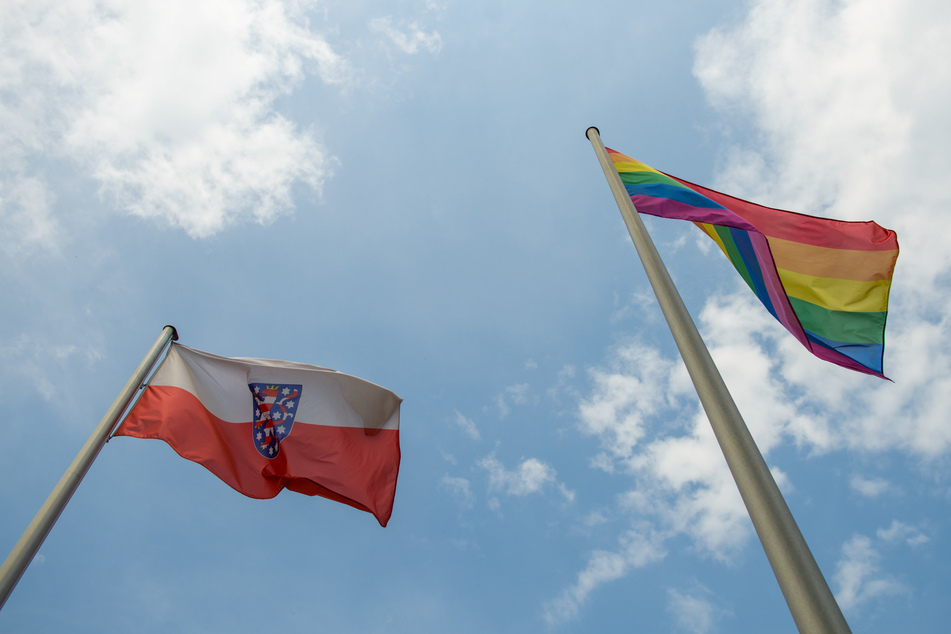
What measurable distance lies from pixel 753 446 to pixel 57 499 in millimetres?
7688

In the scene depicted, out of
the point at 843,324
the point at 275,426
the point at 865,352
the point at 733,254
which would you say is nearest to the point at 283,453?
the point at 275,426

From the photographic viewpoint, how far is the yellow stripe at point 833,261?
9.16 m

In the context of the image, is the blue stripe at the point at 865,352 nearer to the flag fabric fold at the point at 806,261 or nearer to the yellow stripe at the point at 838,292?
the flag fabric fold at the point at 806,261

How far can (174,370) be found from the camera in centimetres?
941

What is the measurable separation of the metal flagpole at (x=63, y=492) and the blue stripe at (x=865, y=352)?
10520mm

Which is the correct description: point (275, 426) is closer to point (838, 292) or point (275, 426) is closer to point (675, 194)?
point (675, 194)

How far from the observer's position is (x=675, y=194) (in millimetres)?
9523

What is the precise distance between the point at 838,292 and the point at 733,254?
5.44 ft

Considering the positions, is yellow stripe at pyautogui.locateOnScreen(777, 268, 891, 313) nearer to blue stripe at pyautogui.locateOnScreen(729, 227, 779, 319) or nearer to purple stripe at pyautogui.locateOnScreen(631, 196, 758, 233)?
blue stripe at pyautogui.locateOnScreen(729, 227, 779, 319)

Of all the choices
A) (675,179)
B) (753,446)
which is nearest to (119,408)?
(753,446)

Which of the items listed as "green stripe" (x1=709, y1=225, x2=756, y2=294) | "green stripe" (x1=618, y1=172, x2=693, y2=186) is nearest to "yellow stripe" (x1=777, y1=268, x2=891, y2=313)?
"green stripe" (x1=709, y1=225, x2=756, y2=294)

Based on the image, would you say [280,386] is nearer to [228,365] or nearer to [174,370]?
[228,365]

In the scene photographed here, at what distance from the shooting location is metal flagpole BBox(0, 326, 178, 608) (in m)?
6.27

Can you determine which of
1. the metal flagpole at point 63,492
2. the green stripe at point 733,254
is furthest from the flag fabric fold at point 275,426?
the green stripe at point 733,254
